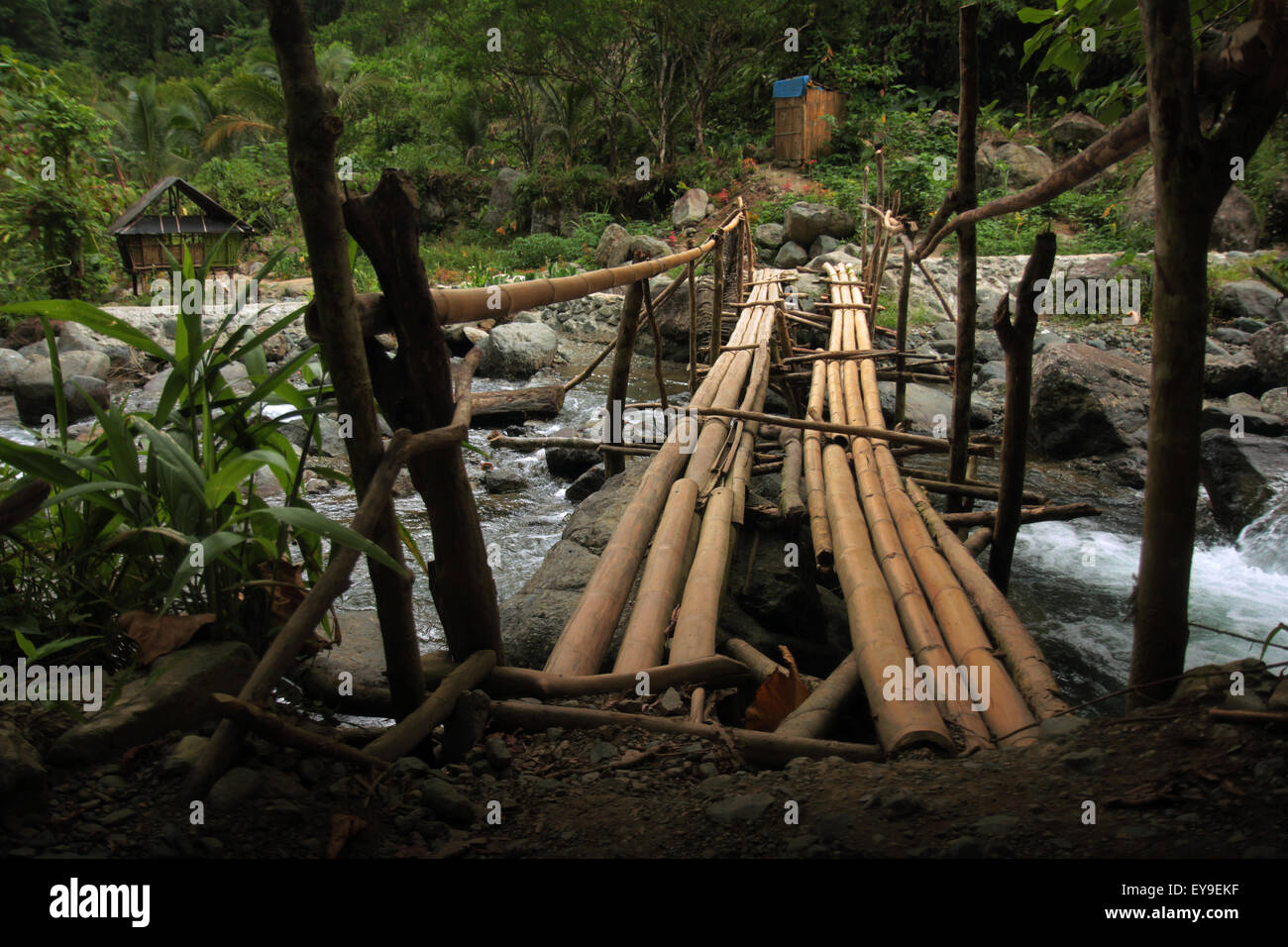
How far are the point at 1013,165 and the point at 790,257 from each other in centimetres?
528

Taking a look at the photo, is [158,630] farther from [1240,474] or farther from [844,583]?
[1240,474]

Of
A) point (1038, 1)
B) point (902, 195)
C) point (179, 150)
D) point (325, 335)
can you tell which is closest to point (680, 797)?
point (325, 335)

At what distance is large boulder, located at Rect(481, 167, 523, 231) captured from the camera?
18.9 meters

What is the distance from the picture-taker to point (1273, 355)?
7.87 m

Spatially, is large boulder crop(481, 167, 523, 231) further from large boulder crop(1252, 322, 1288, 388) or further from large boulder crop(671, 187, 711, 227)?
large boulder crop(1252, 322, 1288, 388)

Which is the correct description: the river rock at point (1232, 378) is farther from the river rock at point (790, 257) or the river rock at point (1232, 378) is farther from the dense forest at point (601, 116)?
the river rock at point (790, 257)

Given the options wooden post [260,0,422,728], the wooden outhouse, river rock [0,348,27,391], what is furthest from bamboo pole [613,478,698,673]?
the wooden outhouse

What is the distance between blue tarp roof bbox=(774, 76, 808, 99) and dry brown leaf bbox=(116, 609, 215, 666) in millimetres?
18311

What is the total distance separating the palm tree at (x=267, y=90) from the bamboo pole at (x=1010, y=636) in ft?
54.7

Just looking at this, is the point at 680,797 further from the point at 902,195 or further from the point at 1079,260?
the point at 902,195

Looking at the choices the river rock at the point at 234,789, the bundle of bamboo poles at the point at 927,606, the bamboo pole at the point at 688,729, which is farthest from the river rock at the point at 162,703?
the bundle of bamboo poles at the point at 927,606

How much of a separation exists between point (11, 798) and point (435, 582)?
83cm

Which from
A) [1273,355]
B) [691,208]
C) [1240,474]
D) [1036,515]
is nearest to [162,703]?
[1036,515]
